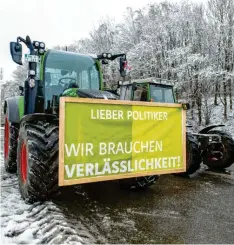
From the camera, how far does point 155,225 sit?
3.85m

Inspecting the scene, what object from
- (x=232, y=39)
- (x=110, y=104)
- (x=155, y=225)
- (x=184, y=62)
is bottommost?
(x=155, y=225)

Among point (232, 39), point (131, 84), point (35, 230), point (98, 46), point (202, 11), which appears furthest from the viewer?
point (98, 46)

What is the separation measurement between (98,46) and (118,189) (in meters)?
30.3

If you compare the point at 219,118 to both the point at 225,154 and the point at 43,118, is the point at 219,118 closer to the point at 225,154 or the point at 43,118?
the point at 225,154

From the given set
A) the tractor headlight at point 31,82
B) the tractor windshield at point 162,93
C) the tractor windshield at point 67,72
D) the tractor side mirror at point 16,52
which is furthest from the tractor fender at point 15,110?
the tractor windshield at point 162,93

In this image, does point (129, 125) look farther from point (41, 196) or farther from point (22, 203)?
point (22, 203)

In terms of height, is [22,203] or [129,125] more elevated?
[129,125]

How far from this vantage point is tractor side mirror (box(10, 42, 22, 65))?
485 centimetres

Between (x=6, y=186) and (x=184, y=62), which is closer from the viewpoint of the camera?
(x=6, y=186)

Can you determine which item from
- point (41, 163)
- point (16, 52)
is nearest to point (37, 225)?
point (41, 163)

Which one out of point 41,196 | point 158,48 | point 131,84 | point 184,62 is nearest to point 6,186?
point 41,196

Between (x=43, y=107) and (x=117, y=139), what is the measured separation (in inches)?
78.9

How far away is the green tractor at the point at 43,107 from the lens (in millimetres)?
4109

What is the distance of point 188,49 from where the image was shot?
76.0ft
